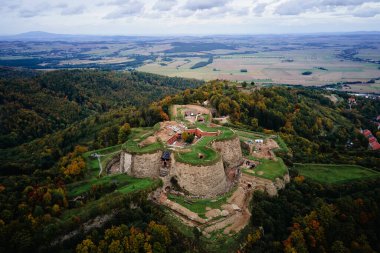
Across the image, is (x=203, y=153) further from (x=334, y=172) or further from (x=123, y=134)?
(x=334, y=172)

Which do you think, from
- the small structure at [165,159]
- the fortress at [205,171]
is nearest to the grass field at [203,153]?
the fortress at [205,171]

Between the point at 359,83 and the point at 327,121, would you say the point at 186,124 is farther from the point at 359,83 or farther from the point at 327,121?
the point at 359,83

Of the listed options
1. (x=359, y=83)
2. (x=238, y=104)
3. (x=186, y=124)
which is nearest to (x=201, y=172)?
(x=186, y=124)

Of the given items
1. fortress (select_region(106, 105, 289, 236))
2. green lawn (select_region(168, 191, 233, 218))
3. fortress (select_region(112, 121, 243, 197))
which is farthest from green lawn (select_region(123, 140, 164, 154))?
green lawn (select_region(168, 191, 233, 218))

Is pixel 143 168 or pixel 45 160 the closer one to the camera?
pixel 143 168

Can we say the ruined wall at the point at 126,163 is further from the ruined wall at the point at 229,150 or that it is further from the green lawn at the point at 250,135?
the green lawn at the point at 250,135

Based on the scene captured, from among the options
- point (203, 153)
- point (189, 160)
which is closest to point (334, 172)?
point (203, 153)
